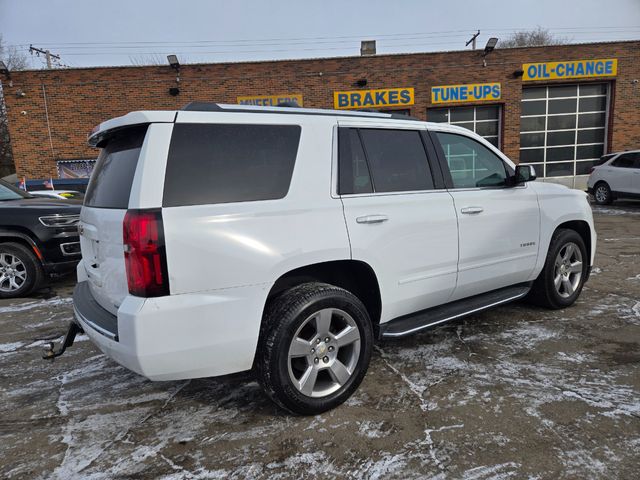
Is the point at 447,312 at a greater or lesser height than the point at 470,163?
lesser

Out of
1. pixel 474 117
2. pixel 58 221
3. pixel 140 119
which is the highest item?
pixel 474 117

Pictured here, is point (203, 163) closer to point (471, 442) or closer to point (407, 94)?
point (471, 442)

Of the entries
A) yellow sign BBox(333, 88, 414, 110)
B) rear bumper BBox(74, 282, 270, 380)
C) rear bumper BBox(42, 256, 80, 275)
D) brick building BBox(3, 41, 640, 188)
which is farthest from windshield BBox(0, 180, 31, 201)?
yellow sign BBox(333, 88, 414, 110)

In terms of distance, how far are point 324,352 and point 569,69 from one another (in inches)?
797

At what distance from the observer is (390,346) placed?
12.2 feet

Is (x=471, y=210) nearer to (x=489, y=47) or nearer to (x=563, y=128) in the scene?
(x=489, y=47)

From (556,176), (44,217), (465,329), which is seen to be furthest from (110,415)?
(556,176)

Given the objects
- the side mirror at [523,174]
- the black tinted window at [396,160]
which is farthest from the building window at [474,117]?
the black tinted window at [396,160]

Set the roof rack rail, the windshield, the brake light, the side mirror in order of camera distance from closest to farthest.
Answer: the brake light → the roof rack rail → the side mirror → the windshield

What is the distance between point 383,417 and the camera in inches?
104

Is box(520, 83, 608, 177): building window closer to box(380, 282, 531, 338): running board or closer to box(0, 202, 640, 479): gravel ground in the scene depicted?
box(380, 282, 531, 338): running board

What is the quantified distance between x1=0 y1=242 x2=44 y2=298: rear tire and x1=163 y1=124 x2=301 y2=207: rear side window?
4.45 metres

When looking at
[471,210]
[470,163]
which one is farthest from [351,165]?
[470,163]

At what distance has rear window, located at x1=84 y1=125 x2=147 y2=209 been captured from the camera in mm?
2420
